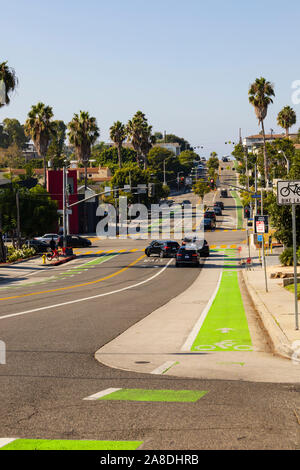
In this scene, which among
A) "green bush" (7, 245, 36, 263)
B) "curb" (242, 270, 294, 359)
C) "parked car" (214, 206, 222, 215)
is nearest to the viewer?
"curb" (242, 270, 294, 359)

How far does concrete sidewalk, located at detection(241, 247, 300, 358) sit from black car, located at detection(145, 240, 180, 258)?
18652 mm

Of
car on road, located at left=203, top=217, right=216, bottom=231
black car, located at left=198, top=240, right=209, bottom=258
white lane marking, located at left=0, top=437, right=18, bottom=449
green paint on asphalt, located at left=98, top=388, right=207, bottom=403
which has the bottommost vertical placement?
black car, located at left=198, top=240, right=209, bottom=258

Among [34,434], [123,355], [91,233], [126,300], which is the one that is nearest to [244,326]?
[123,355]

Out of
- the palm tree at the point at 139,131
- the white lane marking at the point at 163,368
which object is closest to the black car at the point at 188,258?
the white lane marking at the point at 163,368

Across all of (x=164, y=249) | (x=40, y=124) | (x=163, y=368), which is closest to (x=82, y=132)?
(x=40, y=124)

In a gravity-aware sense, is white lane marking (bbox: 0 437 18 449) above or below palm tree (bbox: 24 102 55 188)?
below

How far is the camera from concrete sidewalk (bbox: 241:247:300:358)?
13.8 m

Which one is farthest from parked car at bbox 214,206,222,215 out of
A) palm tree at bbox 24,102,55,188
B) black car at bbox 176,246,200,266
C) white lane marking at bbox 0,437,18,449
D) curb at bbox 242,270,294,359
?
white lane marking at bbox 0,437,18,449

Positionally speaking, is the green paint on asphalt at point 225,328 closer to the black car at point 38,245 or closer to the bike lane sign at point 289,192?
the bike lane sign at point 289,192

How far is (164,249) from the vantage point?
54.7 metres

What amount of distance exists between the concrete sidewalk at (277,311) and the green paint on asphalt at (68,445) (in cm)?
670

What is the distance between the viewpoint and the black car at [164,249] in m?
54.4

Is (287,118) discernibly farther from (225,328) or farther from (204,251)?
(225,328)

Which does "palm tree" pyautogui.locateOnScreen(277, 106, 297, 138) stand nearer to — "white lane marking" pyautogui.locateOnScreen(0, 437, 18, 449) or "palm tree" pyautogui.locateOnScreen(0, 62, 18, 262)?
"palm tree" pyautogui.locateOnScreen(0, 62, 18, 262)
